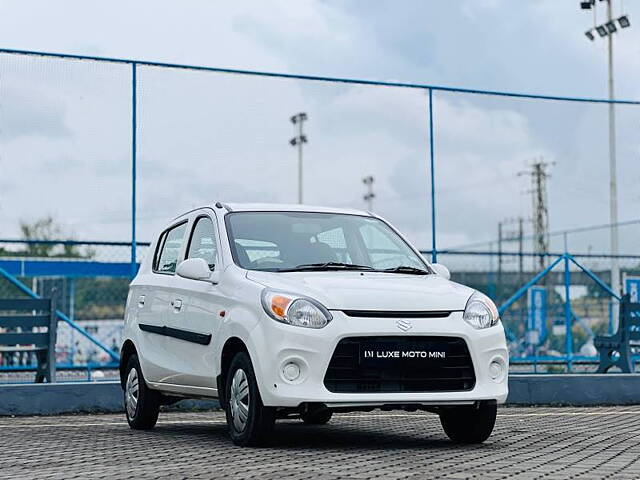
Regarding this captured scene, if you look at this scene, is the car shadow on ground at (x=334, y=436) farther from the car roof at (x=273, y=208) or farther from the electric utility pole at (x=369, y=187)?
the electric utility pole at (x=369, y=187)

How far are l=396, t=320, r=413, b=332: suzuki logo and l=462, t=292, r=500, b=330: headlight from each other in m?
0.43

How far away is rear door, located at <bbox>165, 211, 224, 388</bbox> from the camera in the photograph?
8.32 m

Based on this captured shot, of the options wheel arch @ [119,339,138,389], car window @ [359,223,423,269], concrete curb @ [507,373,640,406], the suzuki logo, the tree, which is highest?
the tree

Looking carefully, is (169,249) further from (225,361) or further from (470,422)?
(470,422)

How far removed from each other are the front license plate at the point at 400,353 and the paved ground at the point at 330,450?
1.85ft

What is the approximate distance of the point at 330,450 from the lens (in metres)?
7.63

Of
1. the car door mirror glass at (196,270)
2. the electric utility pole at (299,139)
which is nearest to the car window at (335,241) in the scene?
the car door mirror glass at (196,270)

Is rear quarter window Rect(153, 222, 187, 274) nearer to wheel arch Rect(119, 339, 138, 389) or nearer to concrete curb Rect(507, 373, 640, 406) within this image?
wheel arch Rect(119, 339, 138, 389)

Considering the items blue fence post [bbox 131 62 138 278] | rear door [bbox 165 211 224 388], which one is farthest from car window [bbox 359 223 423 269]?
blue fence post [bbox 131 62 138 278]

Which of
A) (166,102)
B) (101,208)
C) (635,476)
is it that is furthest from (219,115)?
(635,476)

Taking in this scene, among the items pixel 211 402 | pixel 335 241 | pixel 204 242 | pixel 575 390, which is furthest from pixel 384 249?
pixel 575 390

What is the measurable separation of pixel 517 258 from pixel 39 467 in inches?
496

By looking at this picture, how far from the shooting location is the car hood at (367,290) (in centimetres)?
752

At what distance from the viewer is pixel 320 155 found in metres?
14.8
